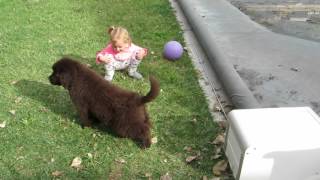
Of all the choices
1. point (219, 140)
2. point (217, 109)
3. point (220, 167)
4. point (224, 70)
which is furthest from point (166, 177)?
point (224, 70)

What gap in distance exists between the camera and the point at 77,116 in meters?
5.36

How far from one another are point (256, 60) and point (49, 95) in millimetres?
2815

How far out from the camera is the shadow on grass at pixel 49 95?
548 centimetres

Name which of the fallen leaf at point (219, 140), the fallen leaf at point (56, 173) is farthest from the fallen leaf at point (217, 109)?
the fallen leaf at point (56, 173)

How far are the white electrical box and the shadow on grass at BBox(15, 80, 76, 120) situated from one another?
2133mm

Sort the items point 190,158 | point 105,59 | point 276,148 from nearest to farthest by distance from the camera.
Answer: point 276,148 < point 190,158 < point 105,59

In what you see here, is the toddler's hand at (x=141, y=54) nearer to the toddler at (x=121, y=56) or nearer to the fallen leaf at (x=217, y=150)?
the toddler at (x=121, y=56)

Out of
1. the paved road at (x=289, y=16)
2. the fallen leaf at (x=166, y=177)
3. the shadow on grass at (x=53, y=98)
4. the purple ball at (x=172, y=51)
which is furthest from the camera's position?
the paved road at (x=289, y=16)

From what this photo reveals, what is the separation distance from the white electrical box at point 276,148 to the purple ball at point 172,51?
2.65 m

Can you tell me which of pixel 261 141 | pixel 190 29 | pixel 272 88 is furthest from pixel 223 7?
pixel 261 141

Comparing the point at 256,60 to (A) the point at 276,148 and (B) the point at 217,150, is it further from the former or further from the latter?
(A) the point at 276,148

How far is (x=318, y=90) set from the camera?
5.69 m

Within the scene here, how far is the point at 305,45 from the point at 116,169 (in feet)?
12.3

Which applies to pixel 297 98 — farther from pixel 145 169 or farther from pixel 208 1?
pixel 208 1
